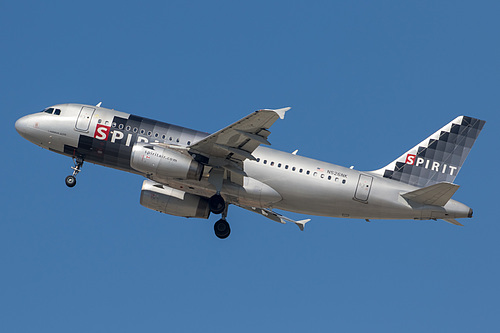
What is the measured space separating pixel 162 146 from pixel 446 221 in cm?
1654

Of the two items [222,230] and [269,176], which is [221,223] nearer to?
[222,230]

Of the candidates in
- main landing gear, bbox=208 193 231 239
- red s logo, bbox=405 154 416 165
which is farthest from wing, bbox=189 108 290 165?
red s logo, bbox=405 154 416 165

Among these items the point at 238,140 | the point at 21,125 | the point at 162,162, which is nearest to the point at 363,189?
the point at 238,140

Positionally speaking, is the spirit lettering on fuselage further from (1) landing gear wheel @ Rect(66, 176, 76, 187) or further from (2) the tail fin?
(1) landing gear wheel @ Rect(66, 176, 76, 187)

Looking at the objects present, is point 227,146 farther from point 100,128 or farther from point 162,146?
point 100,128

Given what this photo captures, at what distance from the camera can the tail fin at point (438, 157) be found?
142ft

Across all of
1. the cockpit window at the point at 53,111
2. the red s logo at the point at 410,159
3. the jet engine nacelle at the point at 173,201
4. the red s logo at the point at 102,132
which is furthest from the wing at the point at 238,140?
the red s logo at the point at 410,159

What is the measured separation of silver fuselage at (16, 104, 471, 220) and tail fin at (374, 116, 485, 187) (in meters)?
1.49

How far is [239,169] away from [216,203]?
2.50 meters

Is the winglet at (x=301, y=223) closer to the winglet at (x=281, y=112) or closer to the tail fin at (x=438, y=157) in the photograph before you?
the tail fin at (x=438, y=157)

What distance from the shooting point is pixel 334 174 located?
1626 inches

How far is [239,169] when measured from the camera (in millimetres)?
40875

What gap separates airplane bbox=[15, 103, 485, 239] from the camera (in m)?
39.9

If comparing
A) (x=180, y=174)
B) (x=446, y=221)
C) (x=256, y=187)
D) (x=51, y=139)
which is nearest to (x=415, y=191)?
(x=446, y=221)
